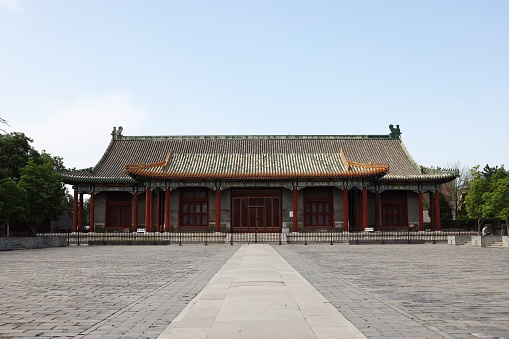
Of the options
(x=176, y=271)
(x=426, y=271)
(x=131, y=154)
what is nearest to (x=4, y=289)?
(x=176, y=271)

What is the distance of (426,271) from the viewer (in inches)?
567

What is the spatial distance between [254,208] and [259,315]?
38258mm

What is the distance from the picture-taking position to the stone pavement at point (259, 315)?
568 centimetres

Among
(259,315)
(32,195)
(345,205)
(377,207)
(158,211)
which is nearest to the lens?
(259,315)

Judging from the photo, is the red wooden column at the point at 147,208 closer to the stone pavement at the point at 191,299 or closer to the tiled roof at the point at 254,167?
the tiled roof at the point at 254,167

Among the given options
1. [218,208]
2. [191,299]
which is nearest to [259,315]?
[191,299]

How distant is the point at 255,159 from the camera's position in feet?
154

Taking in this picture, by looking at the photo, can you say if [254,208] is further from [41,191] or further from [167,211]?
[41,191]

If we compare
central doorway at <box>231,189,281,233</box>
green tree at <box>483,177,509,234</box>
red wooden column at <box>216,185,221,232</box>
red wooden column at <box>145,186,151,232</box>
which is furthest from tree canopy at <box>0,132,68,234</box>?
green tree at <box>483,177,509,234</box>

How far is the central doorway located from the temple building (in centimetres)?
9

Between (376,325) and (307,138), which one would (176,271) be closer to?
(376,325)

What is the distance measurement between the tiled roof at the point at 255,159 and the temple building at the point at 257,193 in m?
0.09

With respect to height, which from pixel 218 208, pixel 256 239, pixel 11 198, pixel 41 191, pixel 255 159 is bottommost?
pixel 256 239

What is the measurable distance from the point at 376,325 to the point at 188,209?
3896 cm
